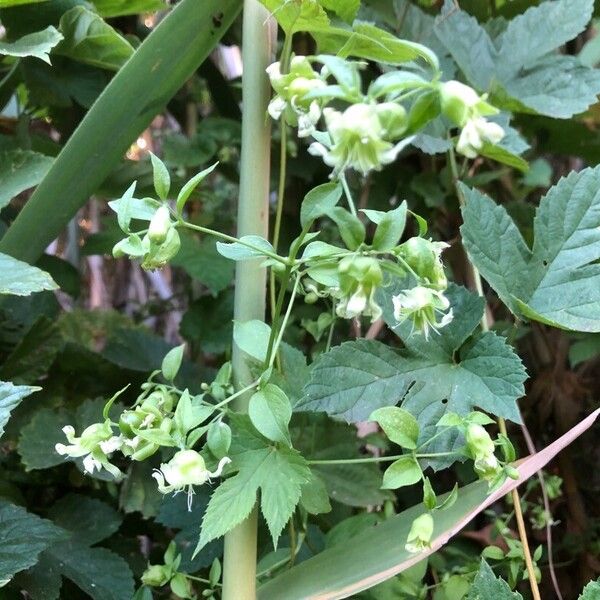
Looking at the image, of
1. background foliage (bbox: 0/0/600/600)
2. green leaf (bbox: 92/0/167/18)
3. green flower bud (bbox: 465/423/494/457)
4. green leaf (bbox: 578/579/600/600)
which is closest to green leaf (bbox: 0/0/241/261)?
background foliage (bbox: 0/0/600/600)

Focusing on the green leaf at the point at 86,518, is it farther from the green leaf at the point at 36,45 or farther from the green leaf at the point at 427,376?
the green leaf at the point at 36,45

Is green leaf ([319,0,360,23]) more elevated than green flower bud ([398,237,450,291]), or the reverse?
green leaf ([319,0,360,23])

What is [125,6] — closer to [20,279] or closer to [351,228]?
[20,279]

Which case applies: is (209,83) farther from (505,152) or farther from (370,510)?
(370,510)

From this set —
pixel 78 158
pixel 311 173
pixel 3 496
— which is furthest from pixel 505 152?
pixel 3 496

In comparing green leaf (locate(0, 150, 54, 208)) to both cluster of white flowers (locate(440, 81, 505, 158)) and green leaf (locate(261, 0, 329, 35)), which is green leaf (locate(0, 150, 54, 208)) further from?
cluster of white flowers (locate(440, 81, 505, 158))
